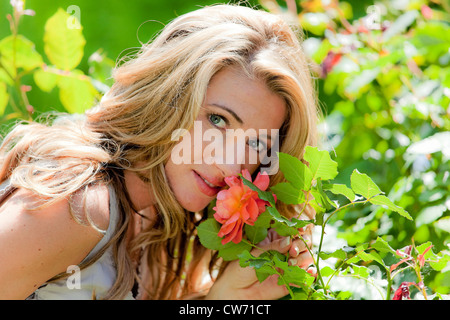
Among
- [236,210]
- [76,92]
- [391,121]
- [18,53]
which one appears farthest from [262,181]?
[18,53]

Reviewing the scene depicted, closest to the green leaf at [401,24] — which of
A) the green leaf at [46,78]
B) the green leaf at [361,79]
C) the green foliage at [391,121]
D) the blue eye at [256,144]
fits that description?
the green foliage at [391,121]

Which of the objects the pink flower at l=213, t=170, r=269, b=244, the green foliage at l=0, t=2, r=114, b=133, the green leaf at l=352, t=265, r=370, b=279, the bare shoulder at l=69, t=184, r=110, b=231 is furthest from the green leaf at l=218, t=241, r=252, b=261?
the green foliage at l=0, t=2, r=114, b=133

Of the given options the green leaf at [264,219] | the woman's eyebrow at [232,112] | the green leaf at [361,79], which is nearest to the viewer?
the green leaf at [264,219]

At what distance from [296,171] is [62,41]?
103cm

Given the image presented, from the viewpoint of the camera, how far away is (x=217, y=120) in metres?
1.41

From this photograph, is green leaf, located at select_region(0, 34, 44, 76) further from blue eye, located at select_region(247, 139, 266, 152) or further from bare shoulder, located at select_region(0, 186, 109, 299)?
blue eye, located at select_region(247, 139, 266, 152)

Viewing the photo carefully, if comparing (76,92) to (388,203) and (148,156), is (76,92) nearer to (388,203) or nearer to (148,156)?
(148,156)

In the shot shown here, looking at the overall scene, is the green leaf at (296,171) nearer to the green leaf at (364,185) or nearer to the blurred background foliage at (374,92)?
the green leaf at (364,185)

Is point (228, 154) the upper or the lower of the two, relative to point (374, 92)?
upper

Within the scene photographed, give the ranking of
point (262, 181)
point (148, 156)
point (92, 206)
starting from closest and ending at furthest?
point (262, 181) → point (92, 206) → point (148, 156)

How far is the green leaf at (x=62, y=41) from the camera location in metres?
1.73

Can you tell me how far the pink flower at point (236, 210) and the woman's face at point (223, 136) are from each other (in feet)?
0.59
